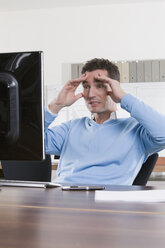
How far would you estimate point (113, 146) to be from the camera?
4.93 feet

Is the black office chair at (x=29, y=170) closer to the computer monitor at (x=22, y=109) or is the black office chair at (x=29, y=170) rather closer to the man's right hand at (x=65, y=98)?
the man's right hand at (x=65, y=98)

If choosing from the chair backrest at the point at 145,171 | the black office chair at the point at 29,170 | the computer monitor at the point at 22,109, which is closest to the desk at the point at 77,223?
the computer monitor at the point at 22,109

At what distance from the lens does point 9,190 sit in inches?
44.1

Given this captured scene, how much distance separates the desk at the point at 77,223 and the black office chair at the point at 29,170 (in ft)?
3.42

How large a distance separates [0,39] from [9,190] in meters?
3.93

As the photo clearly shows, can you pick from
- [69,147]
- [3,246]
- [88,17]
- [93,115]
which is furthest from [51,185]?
[88,17]

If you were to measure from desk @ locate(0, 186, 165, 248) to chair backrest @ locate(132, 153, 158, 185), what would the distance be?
637mm

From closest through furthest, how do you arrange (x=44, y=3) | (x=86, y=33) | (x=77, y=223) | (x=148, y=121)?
(x=77, y=223)
(x=148, y=121)
(x=44, y=3)
(x=86, y=33)

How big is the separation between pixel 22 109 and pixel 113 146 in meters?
0.57

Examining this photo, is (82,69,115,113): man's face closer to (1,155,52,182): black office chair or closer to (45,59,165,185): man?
(45,59,165,185): man

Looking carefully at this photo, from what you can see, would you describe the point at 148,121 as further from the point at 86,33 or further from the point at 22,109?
the point at 86,33

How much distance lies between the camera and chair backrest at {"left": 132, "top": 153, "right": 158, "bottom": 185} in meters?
1.54

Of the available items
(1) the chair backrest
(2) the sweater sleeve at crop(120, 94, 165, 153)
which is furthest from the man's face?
(1) the chair backrest

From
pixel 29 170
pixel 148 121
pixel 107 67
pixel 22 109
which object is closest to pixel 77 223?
pixel 22 109
